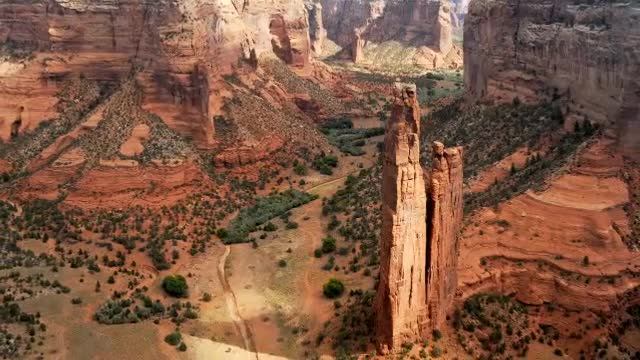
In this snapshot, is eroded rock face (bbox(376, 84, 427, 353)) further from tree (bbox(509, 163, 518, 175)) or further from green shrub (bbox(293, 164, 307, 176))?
green shrub (bbox(293, 164, 307, 176))

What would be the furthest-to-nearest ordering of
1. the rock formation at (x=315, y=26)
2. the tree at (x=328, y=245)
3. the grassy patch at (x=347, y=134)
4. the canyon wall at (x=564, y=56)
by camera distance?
the rock formation at (x=315, y=26)
the grassy patch at (x=347, y=134)
the tree at (x=328, y=245)
the canyon wall at (x=564, y=56)

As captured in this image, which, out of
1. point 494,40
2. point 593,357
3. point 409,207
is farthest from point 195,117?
point 593,357

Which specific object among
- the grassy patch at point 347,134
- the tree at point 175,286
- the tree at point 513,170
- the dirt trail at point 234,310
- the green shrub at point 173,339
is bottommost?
the dirt trail at point 234,310

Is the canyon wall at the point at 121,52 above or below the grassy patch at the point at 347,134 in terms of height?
above

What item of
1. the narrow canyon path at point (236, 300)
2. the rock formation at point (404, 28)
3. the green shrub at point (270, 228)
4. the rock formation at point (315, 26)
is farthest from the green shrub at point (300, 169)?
the rock formation at point (315, 26)

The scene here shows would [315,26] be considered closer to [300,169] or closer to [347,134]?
[347,134]

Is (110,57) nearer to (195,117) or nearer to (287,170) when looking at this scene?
(195,117)

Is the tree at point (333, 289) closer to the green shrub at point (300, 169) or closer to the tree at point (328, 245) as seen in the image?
the tree at point (328, 245)

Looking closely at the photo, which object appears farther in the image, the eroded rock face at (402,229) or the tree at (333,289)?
the tree at (333,289)
